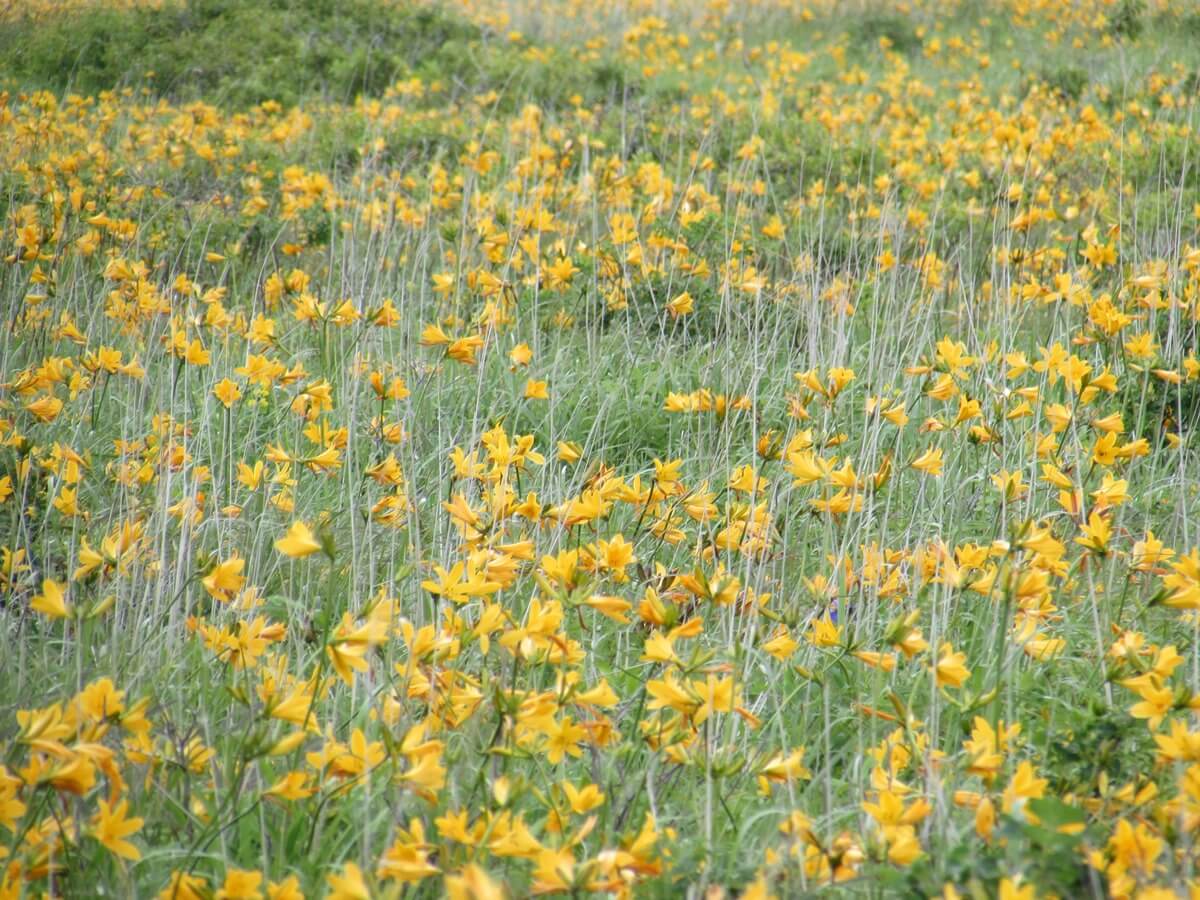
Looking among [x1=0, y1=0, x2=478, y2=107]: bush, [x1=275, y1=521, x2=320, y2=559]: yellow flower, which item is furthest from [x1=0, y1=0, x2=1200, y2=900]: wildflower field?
[x1=0, y1=0, x2=478, y2=107]: bush

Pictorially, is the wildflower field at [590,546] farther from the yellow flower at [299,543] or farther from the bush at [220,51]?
the bush at [220,51]

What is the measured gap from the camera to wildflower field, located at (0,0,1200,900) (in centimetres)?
148

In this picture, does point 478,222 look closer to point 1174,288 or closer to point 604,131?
point 1174,288

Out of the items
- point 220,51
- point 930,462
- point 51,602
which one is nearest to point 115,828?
point 51,602

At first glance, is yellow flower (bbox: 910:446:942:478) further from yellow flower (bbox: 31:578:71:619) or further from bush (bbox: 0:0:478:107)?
bush (bbox: 0:0:478:107)

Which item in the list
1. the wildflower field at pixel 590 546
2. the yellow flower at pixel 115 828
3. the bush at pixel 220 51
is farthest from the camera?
the bush at pixel 220 51

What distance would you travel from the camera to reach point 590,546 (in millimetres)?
2209

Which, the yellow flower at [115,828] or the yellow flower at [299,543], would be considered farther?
the yellow flower at [299,543]

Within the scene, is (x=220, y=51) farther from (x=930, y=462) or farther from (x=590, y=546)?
(x=930, y=462)

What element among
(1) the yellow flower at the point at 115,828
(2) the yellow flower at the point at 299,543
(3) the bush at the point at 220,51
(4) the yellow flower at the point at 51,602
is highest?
(3) the bush at the point at 220,51

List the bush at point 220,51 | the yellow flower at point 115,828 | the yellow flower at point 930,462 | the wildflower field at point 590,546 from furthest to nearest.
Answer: the bush at point 220,51 → the yellow flower at point 930,462 → the wildflower field at point 590,546 → the yellow flower at point 115,828

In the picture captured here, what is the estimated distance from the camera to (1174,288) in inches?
130

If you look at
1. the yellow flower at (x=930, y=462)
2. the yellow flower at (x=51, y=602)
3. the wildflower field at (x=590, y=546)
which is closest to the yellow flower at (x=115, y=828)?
the wildflower field at (x=590, y=546)

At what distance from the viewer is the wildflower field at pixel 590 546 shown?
148 centimetres
